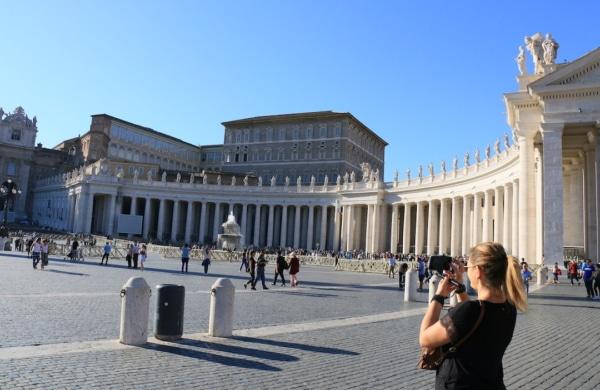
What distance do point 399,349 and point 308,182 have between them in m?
89.0

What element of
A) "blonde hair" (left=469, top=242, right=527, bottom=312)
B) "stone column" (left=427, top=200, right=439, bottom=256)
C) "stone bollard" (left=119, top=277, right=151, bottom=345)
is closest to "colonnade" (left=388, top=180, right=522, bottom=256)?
"stone column" (left=427, top=200, right=439, bottom=256)

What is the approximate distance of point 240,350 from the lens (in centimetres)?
922

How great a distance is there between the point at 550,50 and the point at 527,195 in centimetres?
949

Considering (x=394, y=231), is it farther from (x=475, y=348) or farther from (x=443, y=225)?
(x=475, y=348)

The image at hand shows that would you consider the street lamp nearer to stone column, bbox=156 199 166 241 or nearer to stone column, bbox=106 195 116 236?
stone column, bbox=106 195 116 236

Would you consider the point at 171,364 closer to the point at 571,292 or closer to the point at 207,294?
the point at 207,294

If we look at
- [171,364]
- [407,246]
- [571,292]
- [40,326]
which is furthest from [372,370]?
[407,246]

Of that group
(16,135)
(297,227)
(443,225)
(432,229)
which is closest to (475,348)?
(443,225)

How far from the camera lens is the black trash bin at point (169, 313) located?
983cm

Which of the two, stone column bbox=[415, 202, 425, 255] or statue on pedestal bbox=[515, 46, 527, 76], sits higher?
statue on pedestal bbox=[515, 46, 527, 76]

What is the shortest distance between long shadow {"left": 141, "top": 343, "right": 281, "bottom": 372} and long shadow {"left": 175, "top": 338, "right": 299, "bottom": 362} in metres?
0.40

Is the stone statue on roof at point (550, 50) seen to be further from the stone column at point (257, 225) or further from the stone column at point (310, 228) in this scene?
the stone column at point (257, 225)

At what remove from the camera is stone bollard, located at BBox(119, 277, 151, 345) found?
9258 mm

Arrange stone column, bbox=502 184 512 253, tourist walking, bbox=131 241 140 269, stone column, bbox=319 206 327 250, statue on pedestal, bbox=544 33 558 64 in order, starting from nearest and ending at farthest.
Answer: tourist walking, bbox=131 241 140 269 → statue on pedestal, bbox=544 33 558 64 → stone column, bbox=502 184 512 253 → stone column, bbox=319 206 327 250
